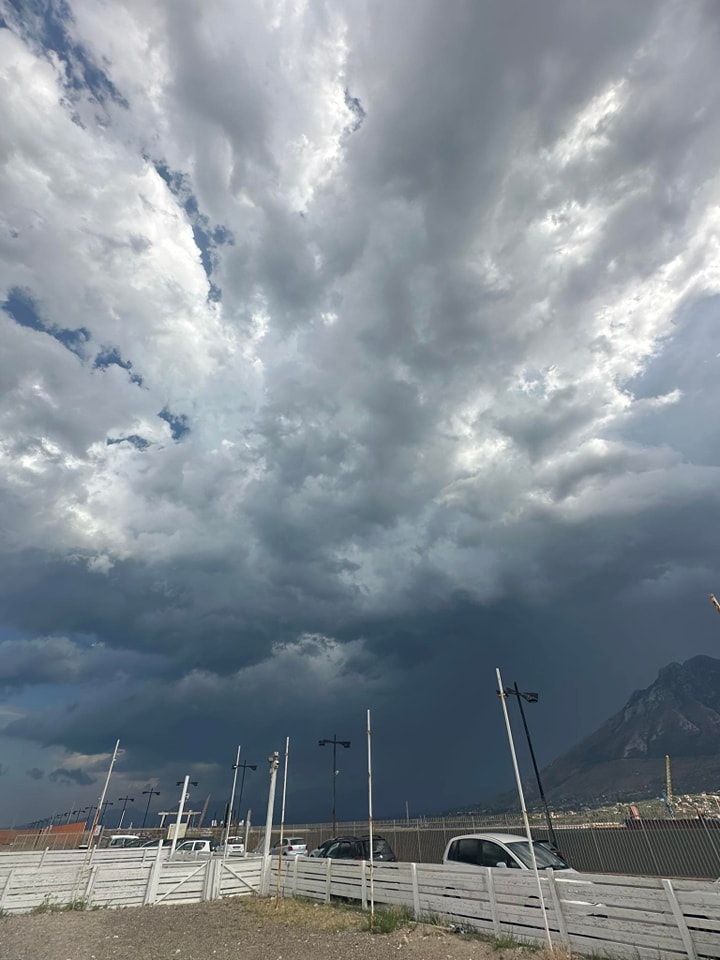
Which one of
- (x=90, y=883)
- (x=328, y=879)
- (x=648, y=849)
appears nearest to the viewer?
(x=328, y=879)

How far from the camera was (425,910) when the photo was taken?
13641mm

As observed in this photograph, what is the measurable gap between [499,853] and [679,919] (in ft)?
17.7

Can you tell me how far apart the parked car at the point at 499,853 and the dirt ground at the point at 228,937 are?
2.15 m

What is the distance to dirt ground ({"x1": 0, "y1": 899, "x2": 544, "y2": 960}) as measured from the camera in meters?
11.4

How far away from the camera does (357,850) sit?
19641 mm

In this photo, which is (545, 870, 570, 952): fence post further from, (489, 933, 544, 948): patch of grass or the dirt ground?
the dirt ground

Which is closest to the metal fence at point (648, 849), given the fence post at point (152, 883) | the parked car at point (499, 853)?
the parked car at point (499, 853)

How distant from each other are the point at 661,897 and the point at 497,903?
13.4ft

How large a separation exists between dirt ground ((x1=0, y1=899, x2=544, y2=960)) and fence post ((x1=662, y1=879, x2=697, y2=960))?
107 inches

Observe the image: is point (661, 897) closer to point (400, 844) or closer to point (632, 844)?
point (632, 844)

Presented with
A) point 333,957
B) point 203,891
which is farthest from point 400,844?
point 333,957

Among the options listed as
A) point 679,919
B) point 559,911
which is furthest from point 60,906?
point 679,919

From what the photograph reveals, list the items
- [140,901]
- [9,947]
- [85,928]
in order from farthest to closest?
1. [140,901]
2. [85,928]
3. [9,947]

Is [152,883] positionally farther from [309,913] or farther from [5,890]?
[309,913]
